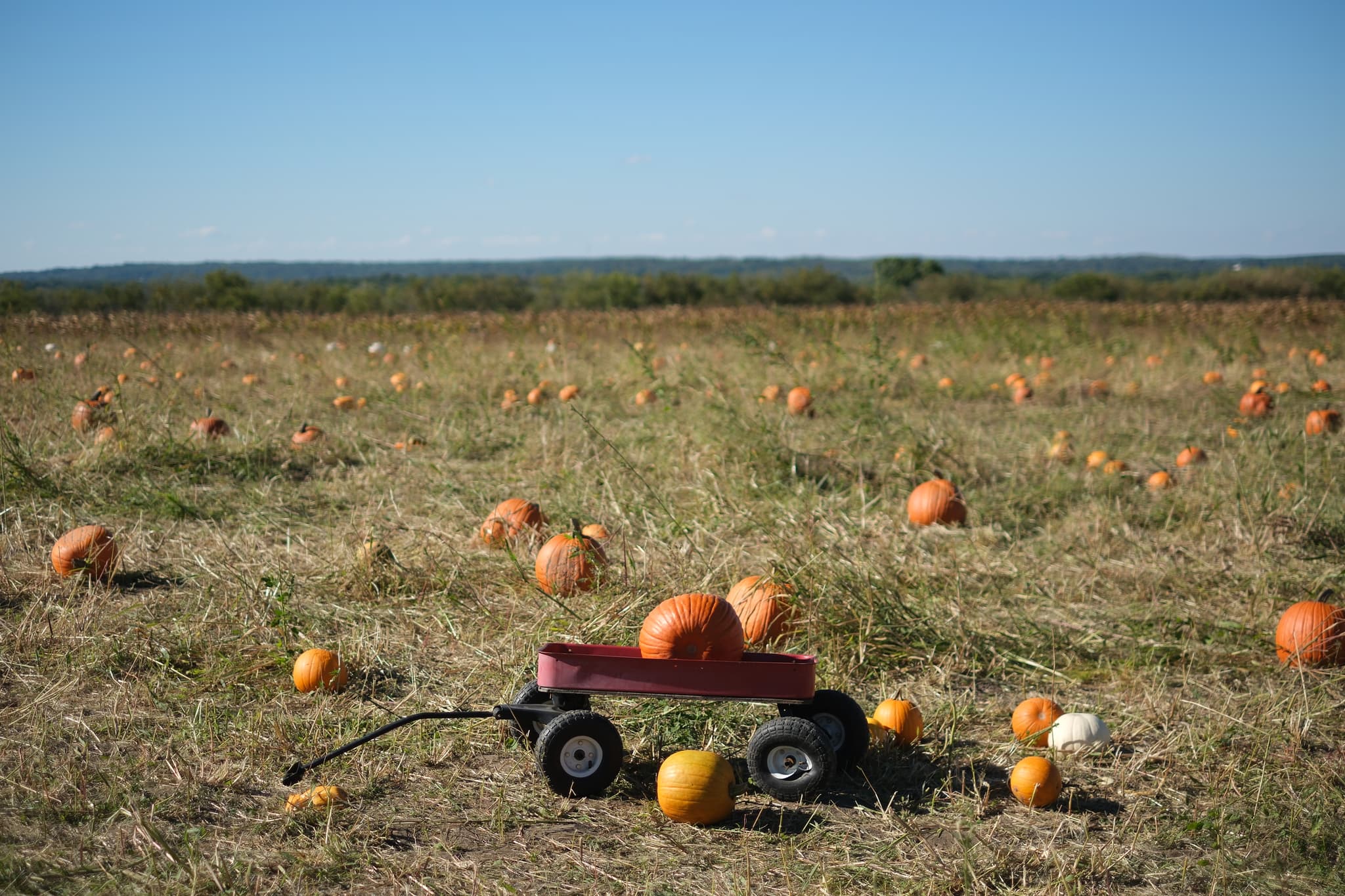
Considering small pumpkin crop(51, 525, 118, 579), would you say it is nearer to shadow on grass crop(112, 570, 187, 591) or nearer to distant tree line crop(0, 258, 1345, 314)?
shadow on grass crop(112, 570, 187, 591)

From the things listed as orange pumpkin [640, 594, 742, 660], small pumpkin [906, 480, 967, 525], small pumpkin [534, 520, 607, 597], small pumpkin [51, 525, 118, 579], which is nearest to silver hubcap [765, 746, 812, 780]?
orange pumpkin [640, 594, 742, 660]

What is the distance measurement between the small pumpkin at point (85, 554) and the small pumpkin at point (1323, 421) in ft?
28.4

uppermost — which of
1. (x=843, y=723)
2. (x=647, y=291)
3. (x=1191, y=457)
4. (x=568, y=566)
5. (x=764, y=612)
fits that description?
(x=647, y=291)

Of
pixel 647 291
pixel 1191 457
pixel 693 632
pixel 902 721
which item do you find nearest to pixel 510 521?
pixel 693 632

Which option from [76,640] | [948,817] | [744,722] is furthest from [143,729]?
[948,817]

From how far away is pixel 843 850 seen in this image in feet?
9.30

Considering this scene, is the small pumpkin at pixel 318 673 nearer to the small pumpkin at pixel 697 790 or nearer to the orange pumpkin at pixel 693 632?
the orange pumpkin at pixel 693 632

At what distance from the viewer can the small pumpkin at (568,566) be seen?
456cm

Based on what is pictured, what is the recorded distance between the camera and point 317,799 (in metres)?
2.95

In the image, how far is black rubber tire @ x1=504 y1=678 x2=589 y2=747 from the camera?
3.29 meters

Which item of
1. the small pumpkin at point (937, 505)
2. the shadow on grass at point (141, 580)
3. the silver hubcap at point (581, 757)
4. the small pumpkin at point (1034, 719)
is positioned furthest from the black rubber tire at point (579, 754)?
the small pumpkin at point (937, 505)

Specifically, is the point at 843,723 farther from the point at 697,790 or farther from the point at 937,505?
the point at 937,505

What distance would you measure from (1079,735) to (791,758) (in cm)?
111

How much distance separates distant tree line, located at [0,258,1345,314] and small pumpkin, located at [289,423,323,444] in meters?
13.1
